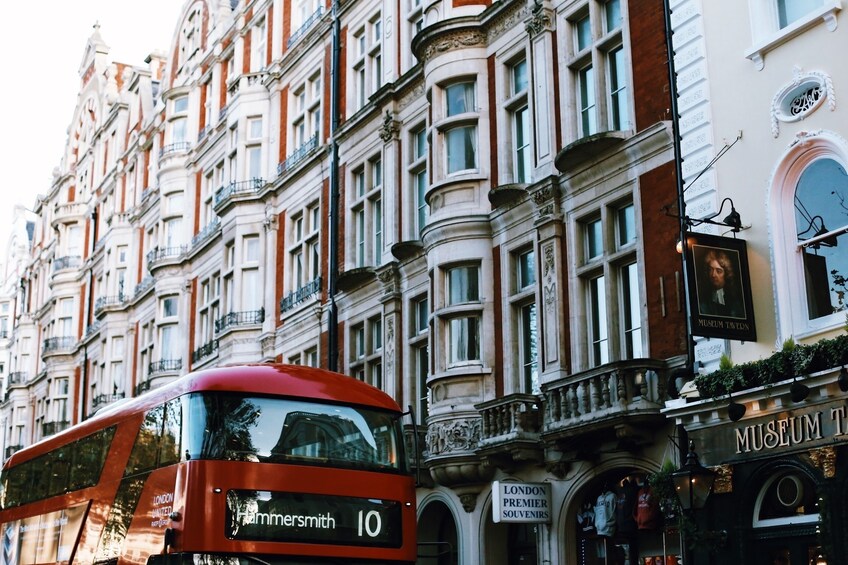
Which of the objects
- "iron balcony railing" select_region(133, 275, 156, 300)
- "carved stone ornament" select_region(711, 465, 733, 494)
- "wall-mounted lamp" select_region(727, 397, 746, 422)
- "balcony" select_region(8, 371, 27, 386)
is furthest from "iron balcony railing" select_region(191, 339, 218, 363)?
"balcony" select_region(8, 371, 27, 386)

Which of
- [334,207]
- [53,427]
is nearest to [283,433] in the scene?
[334,207]

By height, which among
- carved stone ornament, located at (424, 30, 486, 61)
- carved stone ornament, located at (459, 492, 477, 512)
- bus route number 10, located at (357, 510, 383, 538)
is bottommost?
bus route number 10, located at (357, 510, 383, 538)

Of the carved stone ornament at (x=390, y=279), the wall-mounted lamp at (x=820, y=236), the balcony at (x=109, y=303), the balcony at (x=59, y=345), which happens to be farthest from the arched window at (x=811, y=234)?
the balcony at (x=59, y=345)

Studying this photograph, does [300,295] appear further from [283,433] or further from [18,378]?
[18,378]

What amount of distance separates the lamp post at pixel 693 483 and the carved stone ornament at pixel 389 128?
1393 centimetres

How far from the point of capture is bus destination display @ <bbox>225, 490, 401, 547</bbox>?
47.0 ft

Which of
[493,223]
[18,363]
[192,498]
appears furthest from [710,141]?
[18,363]

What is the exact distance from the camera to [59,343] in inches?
2179

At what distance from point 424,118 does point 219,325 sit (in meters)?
11.5

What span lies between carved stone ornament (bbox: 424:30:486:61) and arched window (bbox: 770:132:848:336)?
988cm

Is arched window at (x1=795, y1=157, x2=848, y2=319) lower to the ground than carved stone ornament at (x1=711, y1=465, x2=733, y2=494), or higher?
higher

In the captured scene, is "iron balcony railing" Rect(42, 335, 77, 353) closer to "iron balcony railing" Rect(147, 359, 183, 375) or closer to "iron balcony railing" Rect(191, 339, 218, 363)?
"iron balcony railing" Rect(147, 359, 183, 375)

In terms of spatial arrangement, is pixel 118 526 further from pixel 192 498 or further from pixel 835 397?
pixel 835 397

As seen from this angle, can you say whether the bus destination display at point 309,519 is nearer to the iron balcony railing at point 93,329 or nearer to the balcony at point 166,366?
the balcony at point 166,366
